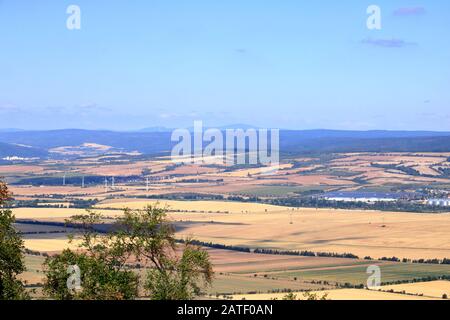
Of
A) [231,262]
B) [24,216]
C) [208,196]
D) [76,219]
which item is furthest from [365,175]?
[76,219]

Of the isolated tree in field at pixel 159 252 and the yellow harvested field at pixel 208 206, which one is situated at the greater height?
the isolated tree in field at pixel 159 252

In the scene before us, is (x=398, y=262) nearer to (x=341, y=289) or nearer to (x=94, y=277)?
(x=341, y=289)

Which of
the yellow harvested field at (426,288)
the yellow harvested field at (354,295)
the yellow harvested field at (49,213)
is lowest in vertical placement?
the yellow harvested field at (426,288)

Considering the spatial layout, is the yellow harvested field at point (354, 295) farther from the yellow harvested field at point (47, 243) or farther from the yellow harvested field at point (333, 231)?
the yellow harvested field at point (47, 243)

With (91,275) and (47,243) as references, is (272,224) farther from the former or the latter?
(91,275)

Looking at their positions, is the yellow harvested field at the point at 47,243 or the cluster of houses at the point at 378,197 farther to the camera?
the cluster of houses at the point at 378,197

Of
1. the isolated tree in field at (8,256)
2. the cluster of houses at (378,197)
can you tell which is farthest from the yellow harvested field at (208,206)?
the isolated tree in field at (8,256)
